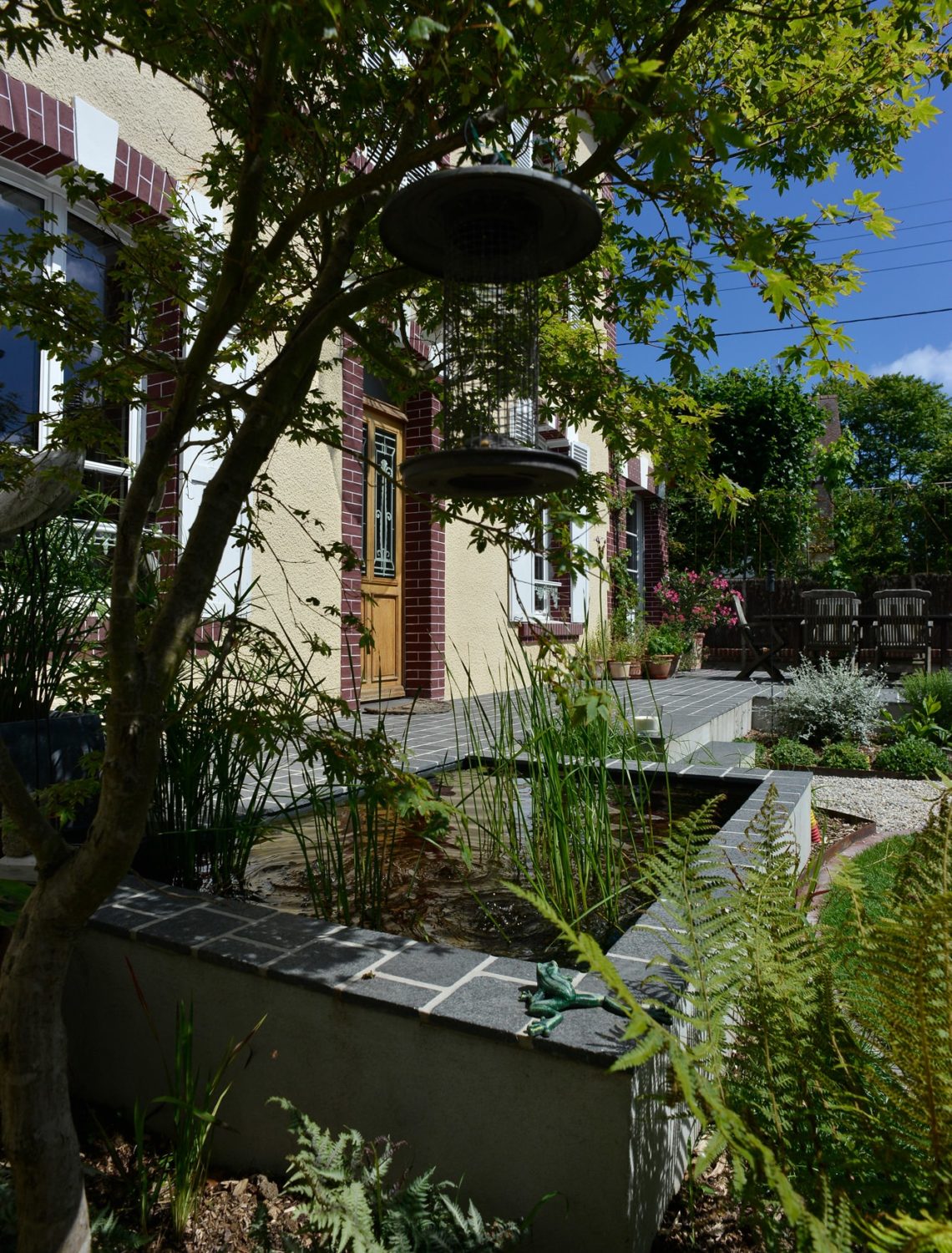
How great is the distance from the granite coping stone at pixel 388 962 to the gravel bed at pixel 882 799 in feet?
11.0

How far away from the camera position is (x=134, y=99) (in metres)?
4.48

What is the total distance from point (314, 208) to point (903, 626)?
9.23 m

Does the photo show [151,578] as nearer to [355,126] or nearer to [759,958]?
[355,126]

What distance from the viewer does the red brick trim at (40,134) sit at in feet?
12.5

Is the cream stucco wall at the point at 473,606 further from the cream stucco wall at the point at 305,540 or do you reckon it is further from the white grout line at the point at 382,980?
the white grout line at the point at 382,980

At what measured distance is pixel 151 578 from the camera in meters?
2.59

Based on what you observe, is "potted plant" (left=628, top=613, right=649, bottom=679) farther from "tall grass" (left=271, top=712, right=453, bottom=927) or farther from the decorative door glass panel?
"tall grass" (left=271, top=712, right=453, bottom=927)

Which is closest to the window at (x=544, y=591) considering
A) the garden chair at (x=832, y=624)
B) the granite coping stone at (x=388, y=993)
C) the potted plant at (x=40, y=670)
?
the garden chair at (x=832, y=624)

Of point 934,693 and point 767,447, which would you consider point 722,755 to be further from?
point 767,447

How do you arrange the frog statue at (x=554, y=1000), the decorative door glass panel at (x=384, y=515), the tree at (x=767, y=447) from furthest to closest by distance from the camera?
the tree at (x=767, y=447), the decorative door glass panel at (x=384, y=515), the frog statue at (x=554, y=1000)

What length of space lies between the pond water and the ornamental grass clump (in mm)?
3813

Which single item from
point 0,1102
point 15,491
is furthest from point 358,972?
point 15,491

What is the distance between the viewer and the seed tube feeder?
1.66 m

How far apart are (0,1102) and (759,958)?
1290 mm
